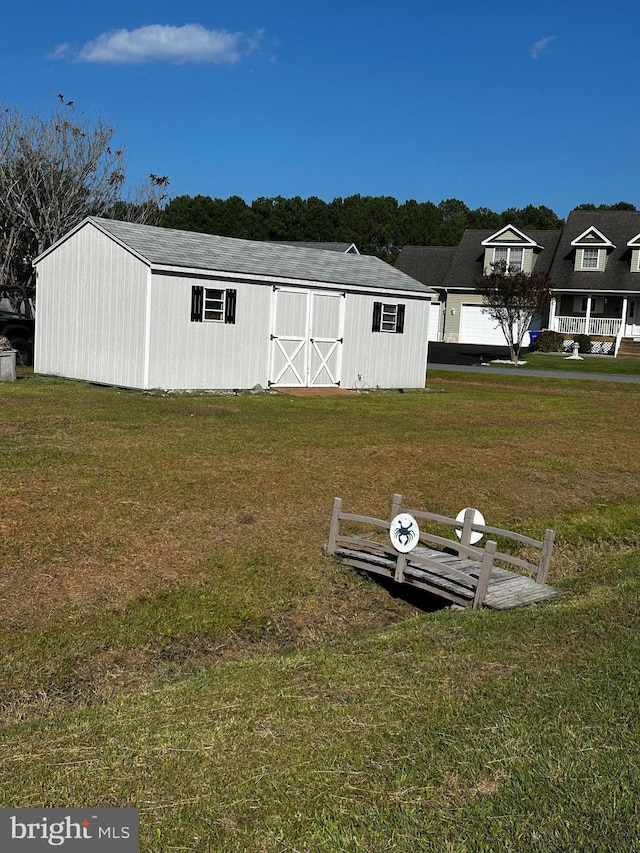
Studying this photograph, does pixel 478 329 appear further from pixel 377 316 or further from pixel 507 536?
pixel 507 536

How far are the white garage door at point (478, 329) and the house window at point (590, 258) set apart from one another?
5644 millimetres

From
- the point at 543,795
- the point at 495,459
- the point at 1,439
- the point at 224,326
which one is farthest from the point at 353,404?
the point at 543,795

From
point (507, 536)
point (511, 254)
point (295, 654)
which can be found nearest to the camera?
point (295, 654)

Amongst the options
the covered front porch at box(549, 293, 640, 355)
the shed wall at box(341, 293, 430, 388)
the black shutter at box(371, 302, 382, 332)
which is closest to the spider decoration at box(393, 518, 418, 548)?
the shed wall at box(341, 293, 430, 388)

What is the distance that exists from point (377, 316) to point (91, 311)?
7655mm

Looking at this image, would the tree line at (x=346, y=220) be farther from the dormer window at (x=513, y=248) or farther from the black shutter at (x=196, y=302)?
the black shutter at (x=196, y=302)

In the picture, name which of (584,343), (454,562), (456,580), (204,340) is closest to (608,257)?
(584,343)

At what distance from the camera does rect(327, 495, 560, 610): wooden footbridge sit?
8.17 metres

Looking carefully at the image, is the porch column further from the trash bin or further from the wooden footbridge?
the wooden footbridge

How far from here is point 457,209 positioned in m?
102

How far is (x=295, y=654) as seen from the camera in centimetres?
691

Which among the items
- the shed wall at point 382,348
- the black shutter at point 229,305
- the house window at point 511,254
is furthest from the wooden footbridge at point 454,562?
the house window at point 511,254

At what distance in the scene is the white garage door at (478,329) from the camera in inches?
2013

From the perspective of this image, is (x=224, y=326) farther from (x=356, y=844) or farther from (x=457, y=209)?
(x=457, y=209)
